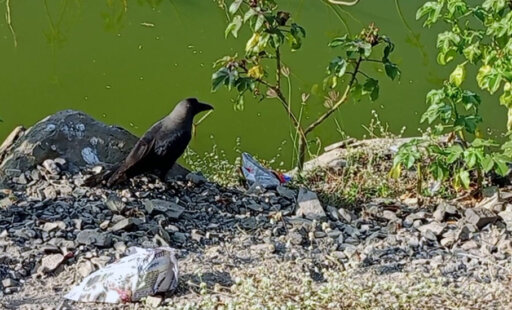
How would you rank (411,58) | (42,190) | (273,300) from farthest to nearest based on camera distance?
(411,58)
(42,190)
(273,300)

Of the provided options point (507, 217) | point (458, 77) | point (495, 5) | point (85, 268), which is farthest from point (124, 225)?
point (495, 5)

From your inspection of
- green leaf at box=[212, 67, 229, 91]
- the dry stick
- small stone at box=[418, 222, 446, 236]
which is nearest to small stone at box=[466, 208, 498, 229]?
small stone at box=[418, 222, 446, 236]

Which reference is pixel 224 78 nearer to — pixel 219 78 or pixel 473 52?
pixel 219 78

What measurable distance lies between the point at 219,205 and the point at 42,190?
0.61m

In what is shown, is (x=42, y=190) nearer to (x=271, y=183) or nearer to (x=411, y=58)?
(x=271, y=183)

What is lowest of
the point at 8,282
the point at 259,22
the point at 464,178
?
the point at 8,282

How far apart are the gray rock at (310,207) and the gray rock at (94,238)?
0.70m

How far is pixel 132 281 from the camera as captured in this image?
186cm

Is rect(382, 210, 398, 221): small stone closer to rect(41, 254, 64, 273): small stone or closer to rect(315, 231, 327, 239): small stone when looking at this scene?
rect(315, 231, 327, 239): small stone

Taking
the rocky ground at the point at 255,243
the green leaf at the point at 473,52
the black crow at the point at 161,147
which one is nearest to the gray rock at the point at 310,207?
the rocky ground at the point at 255,243

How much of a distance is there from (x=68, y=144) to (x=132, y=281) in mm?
1095

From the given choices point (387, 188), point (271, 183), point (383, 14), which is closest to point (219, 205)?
point (271, 183)

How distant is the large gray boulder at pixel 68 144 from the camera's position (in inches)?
108

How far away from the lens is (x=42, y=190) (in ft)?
8.43
